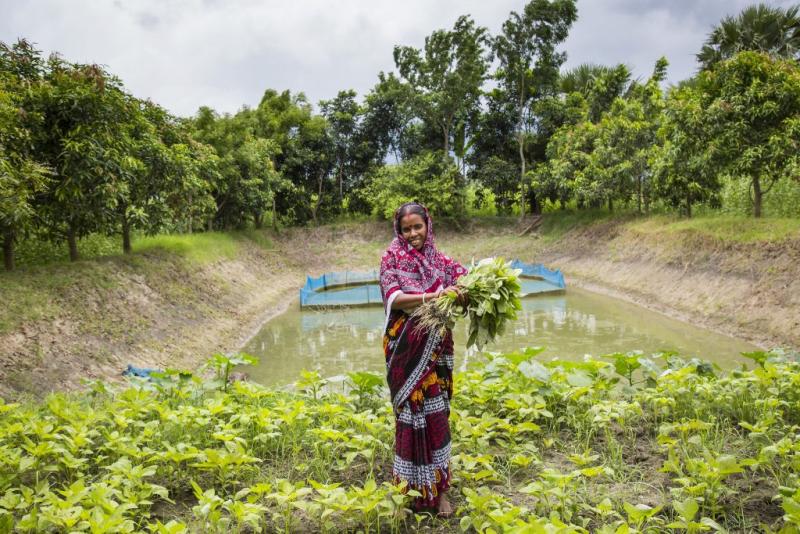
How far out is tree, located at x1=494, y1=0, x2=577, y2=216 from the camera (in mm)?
25734

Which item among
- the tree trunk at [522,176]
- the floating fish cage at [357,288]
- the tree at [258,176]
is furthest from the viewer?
the tree trunk at [522,176]

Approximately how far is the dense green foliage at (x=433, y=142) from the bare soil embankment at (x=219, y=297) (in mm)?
1239

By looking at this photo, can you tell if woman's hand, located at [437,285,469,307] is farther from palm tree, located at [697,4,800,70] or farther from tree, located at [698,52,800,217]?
palm tree, located at [697,4,800,70]

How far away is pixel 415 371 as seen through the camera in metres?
3.17

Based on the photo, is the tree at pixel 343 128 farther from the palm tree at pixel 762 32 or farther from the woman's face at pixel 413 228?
the woman's face at pixel 413 228

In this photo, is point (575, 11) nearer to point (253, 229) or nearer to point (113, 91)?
point (253, 229)

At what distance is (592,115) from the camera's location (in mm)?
24109

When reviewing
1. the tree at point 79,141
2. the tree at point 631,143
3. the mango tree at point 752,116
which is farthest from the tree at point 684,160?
the tree at point 79,141

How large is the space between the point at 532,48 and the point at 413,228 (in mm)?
26289

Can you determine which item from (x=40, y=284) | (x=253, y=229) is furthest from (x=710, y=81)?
(x=253, y=229)

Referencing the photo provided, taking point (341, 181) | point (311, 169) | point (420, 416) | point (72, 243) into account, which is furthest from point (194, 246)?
point (420, 416)

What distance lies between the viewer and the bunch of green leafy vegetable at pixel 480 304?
3.07 metres

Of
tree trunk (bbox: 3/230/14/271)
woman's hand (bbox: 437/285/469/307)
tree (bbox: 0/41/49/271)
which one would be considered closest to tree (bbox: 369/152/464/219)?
tree (bbox: 0/41/49/271)

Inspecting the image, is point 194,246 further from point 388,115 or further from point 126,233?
point 388,115
